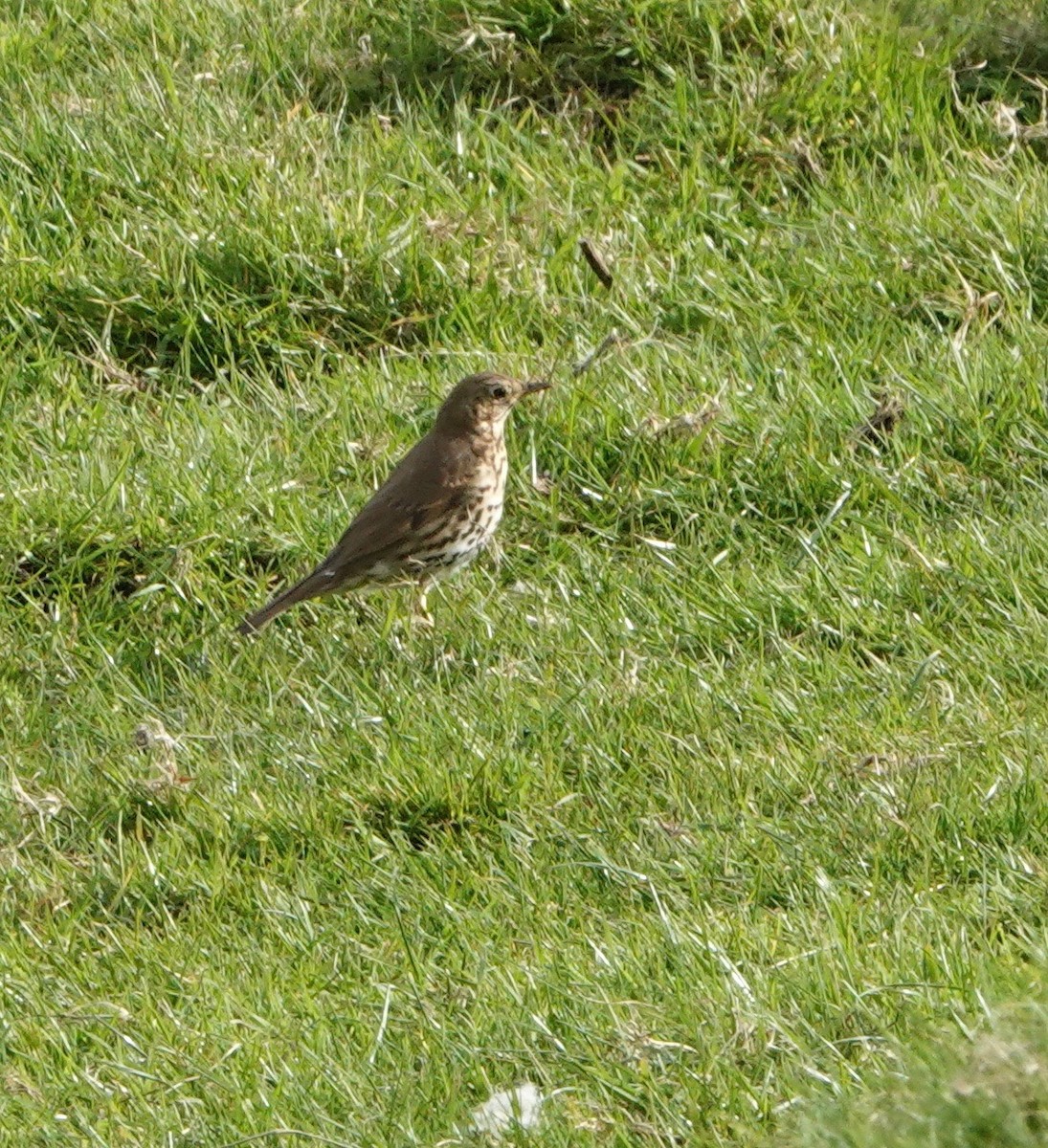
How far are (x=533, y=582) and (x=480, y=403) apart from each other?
Result: 581 millimetres

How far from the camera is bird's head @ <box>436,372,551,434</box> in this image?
6316 millimetres

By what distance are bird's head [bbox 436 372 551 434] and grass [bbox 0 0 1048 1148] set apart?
18 cm

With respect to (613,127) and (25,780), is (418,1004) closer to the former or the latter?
(25,780)

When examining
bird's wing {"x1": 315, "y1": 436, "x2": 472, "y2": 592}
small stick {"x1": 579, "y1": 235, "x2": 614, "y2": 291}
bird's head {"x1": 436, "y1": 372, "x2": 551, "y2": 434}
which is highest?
small stick {"x1": 579, "y1": 235, "x2": 614, "y2": 291}

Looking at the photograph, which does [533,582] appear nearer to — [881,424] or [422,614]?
[422,614]

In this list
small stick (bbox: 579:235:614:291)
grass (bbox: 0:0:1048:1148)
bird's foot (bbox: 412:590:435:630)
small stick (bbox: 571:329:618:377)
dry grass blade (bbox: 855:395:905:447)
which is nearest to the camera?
grass (bbox: 0:0:1048:1148)

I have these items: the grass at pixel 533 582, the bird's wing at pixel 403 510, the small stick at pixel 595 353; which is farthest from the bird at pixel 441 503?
the small stick at pixel 595 353

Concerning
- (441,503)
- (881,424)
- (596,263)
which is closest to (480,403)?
(441,503)

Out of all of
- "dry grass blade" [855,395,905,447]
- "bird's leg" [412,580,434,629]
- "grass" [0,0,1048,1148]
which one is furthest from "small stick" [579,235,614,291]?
"bird's leg" [412,580,434,629]

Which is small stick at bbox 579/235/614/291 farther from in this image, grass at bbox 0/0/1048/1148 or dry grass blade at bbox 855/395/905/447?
dry grass blade at bbox 855/395/905/447

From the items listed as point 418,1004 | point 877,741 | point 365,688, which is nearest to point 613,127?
point 365,688

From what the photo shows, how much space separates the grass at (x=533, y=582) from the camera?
4.26 metres

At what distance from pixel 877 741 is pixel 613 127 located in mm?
3241

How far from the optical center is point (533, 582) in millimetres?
6125
